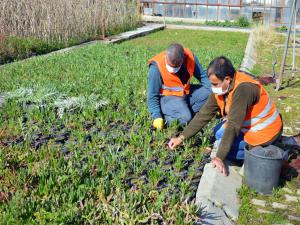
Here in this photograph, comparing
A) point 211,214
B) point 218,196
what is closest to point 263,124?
point 218,196

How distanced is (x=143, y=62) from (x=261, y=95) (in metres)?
6.04

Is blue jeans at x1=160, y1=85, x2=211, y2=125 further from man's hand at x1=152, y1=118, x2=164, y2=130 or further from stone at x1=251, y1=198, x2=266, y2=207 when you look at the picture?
stone at x1=251, y1=198, x2=266, y2=207

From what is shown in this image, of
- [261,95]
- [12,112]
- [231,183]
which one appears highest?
[261,95]

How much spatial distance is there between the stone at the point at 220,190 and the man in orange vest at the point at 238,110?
0.11 metres

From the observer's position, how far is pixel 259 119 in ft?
12.9

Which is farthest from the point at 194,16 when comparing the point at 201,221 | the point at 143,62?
the point at 201,221

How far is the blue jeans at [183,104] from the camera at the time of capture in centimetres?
531

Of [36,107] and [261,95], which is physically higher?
[261,95]

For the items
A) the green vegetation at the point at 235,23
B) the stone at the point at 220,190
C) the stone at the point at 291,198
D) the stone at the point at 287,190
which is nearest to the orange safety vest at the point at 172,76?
the stone at the point at 220,190

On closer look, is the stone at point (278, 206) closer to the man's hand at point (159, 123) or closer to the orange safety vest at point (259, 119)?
the orange safety vest at point (259, 119)

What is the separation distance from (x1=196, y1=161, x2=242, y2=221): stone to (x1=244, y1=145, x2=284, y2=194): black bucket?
180 millimetres

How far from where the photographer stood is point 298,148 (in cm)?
471

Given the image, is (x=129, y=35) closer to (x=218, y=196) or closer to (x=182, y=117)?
(x=182, y=117)

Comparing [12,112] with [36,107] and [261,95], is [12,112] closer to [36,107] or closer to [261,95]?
[36,107]
